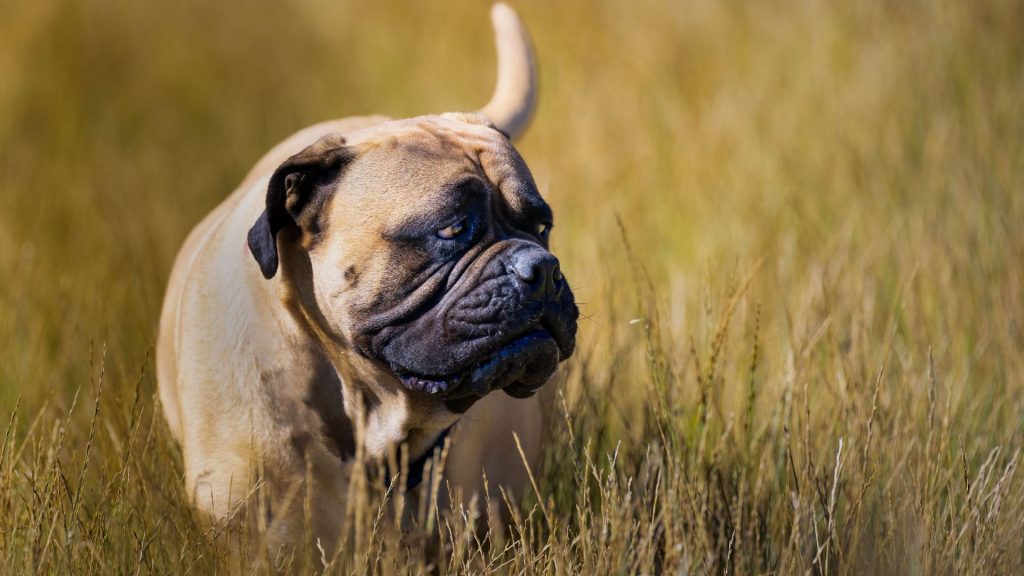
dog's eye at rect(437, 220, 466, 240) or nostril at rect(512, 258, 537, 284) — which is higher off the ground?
dog's eye at rect(437, 220, 466, 240)

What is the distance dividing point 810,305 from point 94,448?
7.19ft

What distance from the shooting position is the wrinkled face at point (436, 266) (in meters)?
2.48

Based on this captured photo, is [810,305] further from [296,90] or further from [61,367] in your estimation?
[296,90]

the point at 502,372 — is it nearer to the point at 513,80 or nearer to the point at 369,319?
the point at 369,319

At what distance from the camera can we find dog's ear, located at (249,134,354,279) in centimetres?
256

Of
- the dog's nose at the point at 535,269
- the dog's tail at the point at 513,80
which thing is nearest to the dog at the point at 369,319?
the dog's nose at the point at 535,269

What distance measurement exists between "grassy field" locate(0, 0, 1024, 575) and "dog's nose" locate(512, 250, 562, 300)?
0.29 metres

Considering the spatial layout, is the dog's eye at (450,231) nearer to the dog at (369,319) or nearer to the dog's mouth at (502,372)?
the dog at (369,319)

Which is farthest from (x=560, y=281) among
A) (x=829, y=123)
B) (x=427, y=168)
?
(x=829, y=123)

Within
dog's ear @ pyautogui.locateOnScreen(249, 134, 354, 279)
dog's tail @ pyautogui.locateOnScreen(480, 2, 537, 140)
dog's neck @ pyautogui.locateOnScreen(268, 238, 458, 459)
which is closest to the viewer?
dog's ear @ pyautogui.locateOnScreen(249, 134, 354, 279)

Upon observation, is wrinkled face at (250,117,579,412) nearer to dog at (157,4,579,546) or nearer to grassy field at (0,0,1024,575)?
dog at (157,4,579,546)

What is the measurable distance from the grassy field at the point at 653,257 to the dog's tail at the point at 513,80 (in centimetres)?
52

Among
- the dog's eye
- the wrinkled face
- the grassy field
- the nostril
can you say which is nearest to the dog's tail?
the grassy field

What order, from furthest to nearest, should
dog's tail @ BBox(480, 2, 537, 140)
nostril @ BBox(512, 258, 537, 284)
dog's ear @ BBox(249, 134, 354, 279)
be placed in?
dog's tail @ BBox(480, 2, 537, 140) → dog's ear @ BBox(249, 134, 354, 279) → nostril @ BBox(512, 258, 537, 284)
